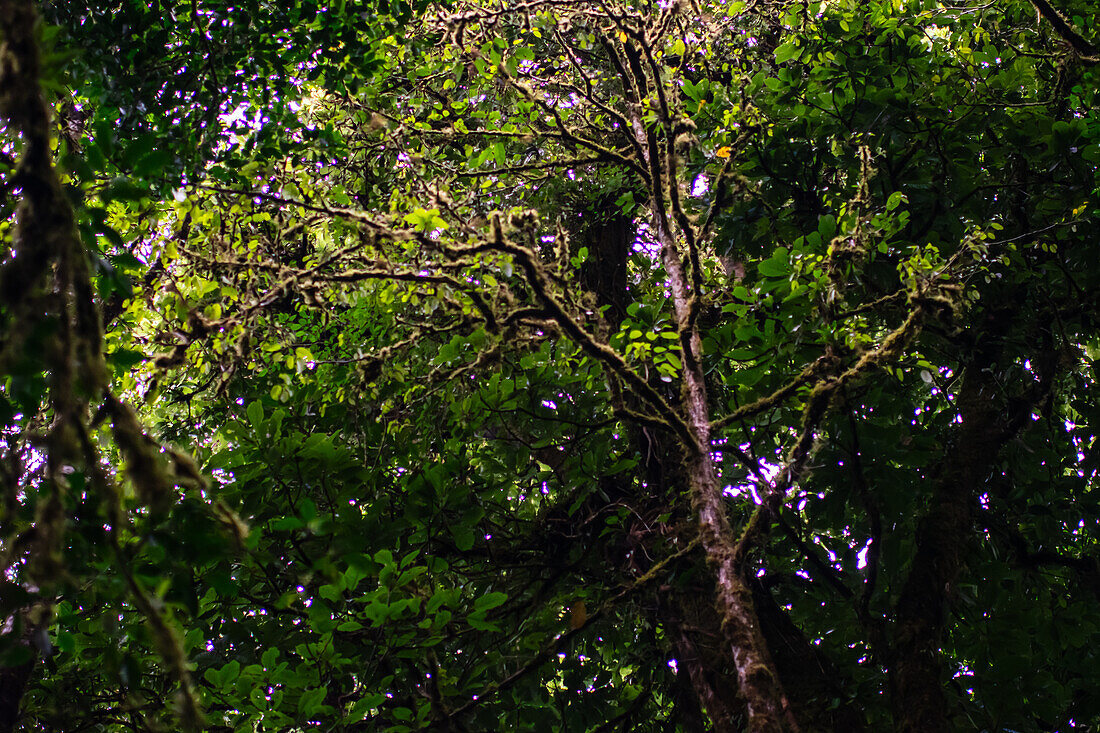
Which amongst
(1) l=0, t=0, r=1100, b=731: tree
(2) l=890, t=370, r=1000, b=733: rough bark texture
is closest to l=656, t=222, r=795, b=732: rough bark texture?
(1) l=0, t=0, r=1100, b=731: tree

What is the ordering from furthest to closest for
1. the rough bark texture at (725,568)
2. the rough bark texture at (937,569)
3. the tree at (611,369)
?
the rough bark texture at (937,569) → the tree at (611,369) → the rough bark texture at (725,568)

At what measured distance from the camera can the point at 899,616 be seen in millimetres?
3949

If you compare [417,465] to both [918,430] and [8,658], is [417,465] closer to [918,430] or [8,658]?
[8,658]

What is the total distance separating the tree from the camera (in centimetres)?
352

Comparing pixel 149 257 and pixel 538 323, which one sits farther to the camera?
pixel 149 257

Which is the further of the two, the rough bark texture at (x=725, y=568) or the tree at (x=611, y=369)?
the tree at (x=611, y=369)

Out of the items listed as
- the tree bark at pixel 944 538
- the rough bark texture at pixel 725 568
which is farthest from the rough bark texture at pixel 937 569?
the rough bark texture at pixel 725 568

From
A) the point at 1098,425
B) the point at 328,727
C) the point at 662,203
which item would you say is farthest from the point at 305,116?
the point at 1098,425

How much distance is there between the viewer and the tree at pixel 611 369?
3.52m

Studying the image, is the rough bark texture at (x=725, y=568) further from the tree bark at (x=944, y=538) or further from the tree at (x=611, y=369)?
the tree bark at (x=944, y=538)

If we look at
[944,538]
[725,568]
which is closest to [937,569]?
[944,538]

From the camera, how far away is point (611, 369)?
336 cm

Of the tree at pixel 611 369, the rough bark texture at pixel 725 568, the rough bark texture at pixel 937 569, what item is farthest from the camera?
the rough bark texture at pixel 937 569

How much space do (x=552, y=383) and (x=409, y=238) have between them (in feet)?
6.26
